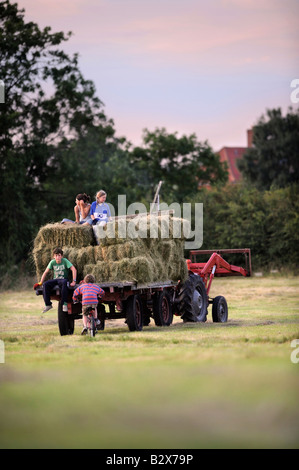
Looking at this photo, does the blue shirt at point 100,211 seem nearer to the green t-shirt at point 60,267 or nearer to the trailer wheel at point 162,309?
the green t-shirt at point 60,267

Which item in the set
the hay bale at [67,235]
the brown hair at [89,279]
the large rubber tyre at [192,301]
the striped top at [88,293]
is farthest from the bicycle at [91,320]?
the large rubber tyre at [192,301]

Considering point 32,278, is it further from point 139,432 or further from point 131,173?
point 139,432

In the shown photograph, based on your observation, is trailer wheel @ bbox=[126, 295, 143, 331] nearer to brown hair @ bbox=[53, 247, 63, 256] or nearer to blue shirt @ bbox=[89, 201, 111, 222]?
brown hair @ bbox=[53, 247, 63, 256]

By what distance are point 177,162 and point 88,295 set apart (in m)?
51.3

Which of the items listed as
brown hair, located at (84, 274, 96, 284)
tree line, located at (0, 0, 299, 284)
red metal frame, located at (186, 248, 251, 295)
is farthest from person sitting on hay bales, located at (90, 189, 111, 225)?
tree line, located at (0, 0, 299, 284)

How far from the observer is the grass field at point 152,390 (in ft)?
23.7

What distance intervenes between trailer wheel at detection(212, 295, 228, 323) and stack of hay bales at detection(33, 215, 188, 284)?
5.37 feet

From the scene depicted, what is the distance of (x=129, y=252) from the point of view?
55.2 ft

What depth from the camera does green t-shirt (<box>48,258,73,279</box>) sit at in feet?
54.7

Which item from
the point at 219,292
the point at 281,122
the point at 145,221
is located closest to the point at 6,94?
the point at 219,292

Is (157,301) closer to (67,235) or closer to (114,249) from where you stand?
(114,249)

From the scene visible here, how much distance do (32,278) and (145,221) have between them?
69.2ft

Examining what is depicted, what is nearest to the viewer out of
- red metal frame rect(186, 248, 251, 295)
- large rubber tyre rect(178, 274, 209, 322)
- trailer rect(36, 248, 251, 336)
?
trailer rect(36, 248, 251, 336)

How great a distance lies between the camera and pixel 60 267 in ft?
54.9
